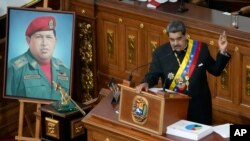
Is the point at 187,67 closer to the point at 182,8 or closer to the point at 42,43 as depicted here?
the point at 182,8

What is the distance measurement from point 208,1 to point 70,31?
1.52m

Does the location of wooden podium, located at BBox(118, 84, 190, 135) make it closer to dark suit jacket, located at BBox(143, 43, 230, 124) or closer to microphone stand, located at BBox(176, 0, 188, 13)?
dark suit jacket, located at BBox(143, 43, 230, 124)

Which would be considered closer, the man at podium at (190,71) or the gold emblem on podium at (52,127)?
the man at podium at (190,71)

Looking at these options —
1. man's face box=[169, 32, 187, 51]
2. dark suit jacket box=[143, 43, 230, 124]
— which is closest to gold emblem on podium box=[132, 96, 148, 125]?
dark suit jacket box=[143, 43, 230, 124]

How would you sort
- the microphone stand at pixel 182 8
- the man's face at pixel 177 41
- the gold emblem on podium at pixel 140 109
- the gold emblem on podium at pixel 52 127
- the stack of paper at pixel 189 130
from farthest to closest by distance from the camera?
the microphone stand at pixel 182 8 → the gold emblem on podium at pixel 52 127 → the man's face at pixel 177 41 → the gold emblem on podium at pixel 140 109 → the stack of paper at pixel 189 130

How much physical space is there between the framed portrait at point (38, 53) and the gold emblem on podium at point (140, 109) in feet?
6.57

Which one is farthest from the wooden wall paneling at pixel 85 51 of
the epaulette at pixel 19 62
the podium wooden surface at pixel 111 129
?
the podium wooden surface at pixel 111 129

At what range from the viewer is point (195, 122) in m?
5.09

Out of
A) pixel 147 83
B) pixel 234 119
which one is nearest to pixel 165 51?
pixel 147 83

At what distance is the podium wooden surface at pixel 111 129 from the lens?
475cm

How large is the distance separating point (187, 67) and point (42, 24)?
207 centimetres

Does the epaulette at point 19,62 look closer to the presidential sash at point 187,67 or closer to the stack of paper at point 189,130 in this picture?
the presidential sash at point 187,67

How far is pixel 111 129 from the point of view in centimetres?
500

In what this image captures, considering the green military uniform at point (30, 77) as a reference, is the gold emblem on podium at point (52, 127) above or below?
below
